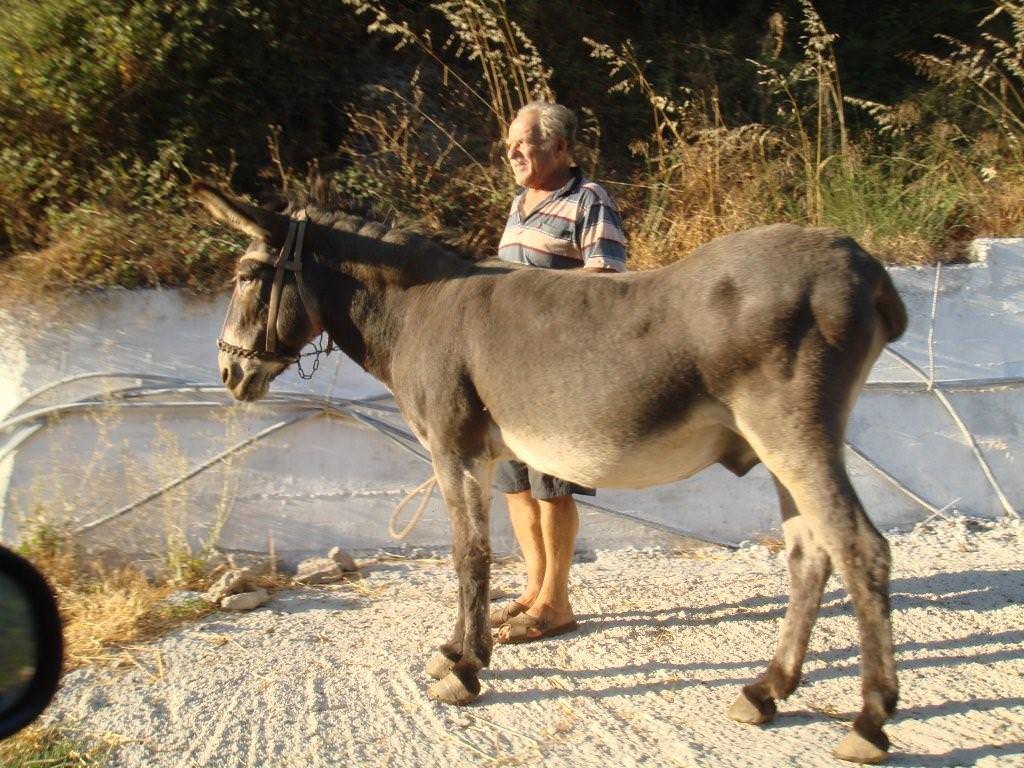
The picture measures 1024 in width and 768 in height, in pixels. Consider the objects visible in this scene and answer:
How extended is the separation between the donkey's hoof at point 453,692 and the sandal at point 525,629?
0.58m

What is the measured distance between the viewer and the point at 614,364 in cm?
381

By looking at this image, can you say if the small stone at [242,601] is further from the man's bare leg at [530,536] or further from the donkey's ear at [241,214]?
the donkey's ear at [241,214]

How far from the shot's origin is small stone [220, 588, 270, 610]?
5.05m

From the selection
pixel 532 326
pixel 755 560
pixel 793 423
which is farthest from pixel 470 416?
pixel 755 560

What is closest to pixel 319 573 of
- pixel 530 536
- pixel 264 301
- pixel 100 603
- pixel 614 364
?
pixel 100 603

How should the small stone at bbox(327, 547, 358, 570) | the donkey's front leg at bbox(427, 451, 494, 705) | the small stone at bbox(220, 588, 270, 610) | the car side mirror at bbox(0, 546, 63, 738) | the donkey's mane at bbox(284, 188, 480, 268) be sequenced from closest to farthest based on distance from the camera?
the car side mirror at bbox(0, 546, 63, 738) < the donkey's front leg at bbox(427, 451, 494, 705) < the donkey's mane at bbox(284, 188, 480, 268) < the small stone at bbox(220, 588, 270, 610) < the small stone at bbox(327, 547, 358, 570)

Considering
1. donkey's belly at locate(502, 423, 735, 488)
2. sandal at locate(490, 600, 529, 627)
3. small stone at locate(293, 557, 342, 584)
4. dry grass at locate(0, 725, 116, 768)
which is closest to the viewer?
dry grass at locate(0, 725, 116, 768)

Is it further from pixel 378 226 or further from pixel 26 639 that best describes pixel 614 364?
pixel 26 639

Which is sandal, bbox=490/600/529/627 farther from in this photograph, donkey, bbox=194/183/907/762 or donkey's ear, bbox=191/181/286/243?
donkey's ear, bbox=191/181/286/243

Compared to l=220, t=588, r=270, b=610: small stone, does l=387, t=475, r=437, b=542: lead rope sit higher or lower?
higher

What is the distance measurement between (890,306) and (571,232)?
1.46m

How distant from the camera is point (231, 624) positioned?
491cm

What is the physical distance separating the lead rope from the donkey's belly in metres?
1.46

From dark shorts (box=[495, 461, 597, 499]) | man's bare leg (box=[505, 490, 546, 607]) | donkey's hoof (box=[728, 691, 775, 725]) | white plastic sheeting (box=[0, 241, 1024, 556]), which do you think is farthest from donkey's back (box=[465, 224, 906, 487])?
white plastic sheeting (box=[0, 241, 1024, 556])
